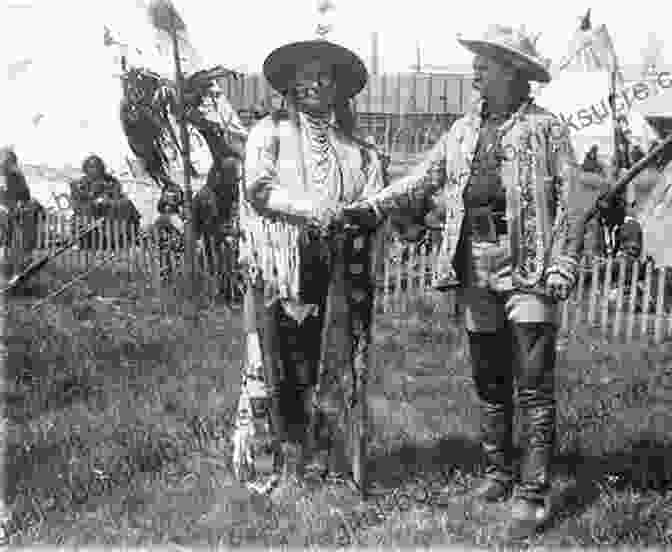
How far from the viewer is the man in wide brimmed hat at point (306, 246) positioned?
165 inches

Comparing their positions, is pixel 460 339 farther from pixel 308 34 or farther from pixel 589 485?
pixel 308 34

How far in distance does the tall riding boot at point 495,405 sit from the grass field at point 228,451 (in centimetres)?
17

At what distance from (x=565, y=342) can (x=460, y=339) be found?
1.05m

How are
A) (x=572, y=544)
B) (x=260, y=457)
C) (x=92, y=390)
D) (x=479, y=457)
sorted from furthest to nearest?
(x=92, y=390), (x=479, y=457), (x=260, y=457), (x=572, y=544)

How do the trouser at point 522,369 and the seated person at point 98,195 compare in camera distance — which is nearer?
the trouser at point 522,369

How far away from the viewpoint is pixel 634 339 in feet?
30.3

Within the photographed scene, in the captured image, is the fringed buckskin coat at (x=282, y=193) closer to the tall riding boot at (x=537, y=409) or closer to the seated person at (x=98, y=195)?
the tall riding boot at (x=537, y=409)

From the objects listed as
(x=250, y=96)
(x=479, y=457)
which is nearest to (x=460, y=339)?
(x=479, y=457)

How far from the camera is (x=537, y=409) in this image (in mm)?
4059

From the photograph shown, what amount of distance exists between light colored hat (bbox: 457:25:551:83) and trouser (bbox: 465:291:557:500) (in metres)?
1.06

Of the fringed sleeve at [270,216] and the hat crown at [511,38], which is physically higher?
the hat crown at [511,38]

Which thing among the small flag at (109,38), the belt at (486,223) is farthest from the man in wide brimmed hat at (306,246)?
the small flag at (109,38)

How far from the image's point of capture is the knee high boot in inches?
159

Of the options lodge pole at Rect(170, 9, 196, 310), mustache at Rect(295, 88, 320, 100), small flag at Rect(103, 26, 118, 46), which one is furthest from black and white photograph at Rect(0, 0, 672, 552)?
small flag at Rect(103, 26, 118, 46)
